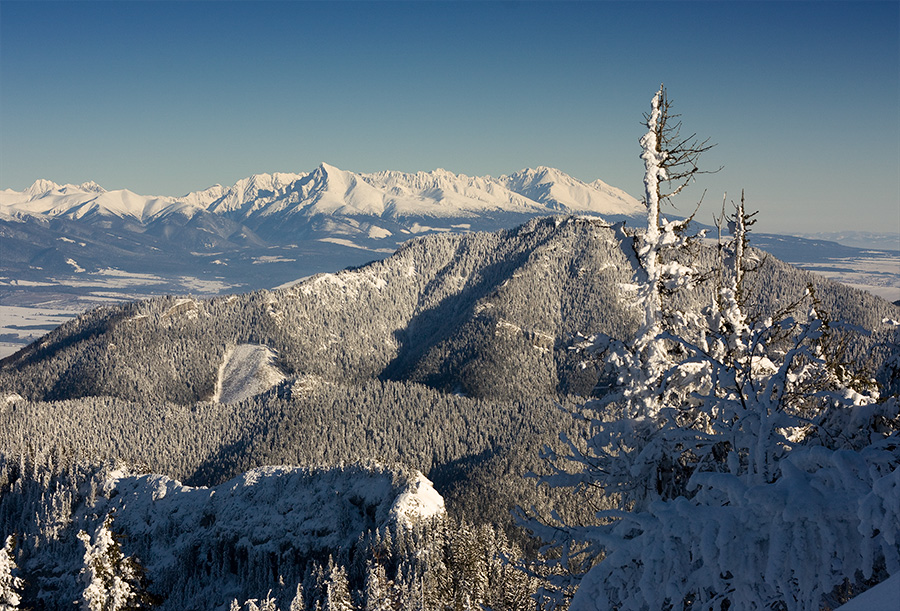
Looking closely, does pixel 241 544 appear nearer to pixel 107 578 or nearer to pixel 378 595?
pixel 378 595

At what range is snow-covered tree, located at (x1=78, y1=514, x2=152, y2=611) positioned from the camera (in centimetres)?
3609

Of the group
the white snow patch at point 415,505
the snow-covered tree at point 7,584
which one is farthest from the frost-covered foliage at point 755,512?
the white snow patch at point 415,505

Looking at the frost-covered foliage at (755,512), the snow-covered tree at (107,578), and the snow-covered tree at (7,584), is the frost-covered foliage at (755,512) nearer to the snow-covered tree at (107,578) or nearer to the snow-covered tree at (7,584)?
the snow-covered tree at (107,578)

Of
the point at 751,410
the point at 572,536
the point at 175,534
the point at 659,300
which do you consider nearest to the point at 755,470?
the point at 751,410

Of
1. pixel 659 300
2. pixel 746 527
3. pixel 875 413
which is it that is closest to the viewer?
pixel 746 527

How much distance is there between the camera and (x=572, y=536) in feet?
34.8

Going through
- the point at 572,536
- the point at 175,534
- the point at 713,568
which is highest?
the point at 713,568

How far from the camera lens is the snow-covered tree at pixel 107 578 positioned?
36.1 meters

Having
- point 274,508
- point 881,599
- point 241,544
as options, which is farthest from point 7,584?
point 274,508

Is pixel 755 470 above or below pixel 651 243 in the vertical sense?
below

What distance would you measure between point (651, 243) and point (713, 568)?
1025 centimetres

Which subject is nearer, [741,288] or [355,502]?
[741,288]

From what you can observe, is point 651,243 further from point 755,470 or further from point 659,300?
point 755,470

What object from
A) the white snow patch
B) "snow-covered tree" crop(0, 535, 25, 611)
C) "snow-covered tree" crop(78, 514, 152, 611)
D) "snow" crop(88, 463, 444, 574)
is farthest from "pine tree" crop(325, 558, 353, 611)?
"snow" crop(88, 463, 444, 574)
